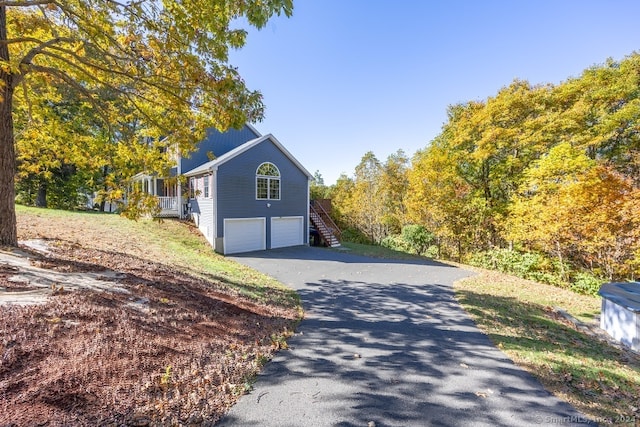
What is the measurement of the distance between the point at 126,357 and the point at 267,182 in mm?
12836

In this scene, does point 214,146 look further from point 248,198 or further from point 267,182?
point 248,198

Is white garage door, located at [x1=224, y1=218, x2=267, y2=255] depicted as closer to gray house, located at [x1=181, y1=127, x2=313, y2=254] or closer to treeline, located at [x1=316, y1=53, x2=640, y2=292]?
gray house, located at [x1=181, y1=127, x2=313, y2=254]

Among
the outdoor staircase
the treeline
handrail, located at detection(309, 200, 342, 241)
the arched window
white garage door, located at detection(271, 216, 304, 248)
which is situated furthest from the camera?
handrail, located at detection(309, 200, 342, 241)

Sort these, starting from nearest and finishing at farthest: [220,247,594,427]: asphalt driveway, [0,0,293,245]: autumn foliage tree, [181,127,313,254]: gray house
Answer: [220,247,594,427]: asphalt driveway < [0,0,293,245]: autumn foliage tree < [181,127,313,254]: gray house

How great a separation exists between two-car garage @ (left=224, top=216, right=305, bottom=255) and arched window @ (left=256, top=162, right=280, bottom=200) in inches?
51.2

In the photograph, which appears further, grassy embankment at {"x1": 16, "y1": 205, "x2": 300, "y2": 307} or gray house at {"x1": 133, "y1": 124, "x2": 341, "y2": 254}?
gray house at {"x1": 133, "y1": 124, "x2": 341, "y2": 254}

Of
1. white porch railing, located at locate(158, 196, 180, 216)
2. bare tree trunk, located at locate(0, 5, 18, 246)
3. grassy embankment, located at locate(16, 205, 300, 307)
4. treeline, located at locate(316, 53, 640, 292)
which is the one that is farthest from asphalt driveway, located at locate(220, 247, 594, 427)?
white porch railing, located at locate(158, 196, 180, 216)

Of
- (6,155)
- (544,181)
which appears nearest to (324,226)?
(544,181)

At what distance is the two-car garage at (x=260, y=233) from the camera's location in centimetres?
1387

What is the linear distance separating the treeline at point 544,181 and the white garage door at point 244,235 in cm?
964

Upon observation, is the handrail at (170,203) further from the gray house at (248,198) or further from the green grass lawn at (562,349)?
the green grass lawn at (562,349)

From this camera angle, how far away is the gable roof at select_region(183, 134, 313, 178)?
43.6 feet

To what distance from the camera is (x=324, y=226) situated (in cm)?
1820

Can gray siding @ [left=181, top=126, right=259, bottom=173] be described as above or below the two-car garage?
above
